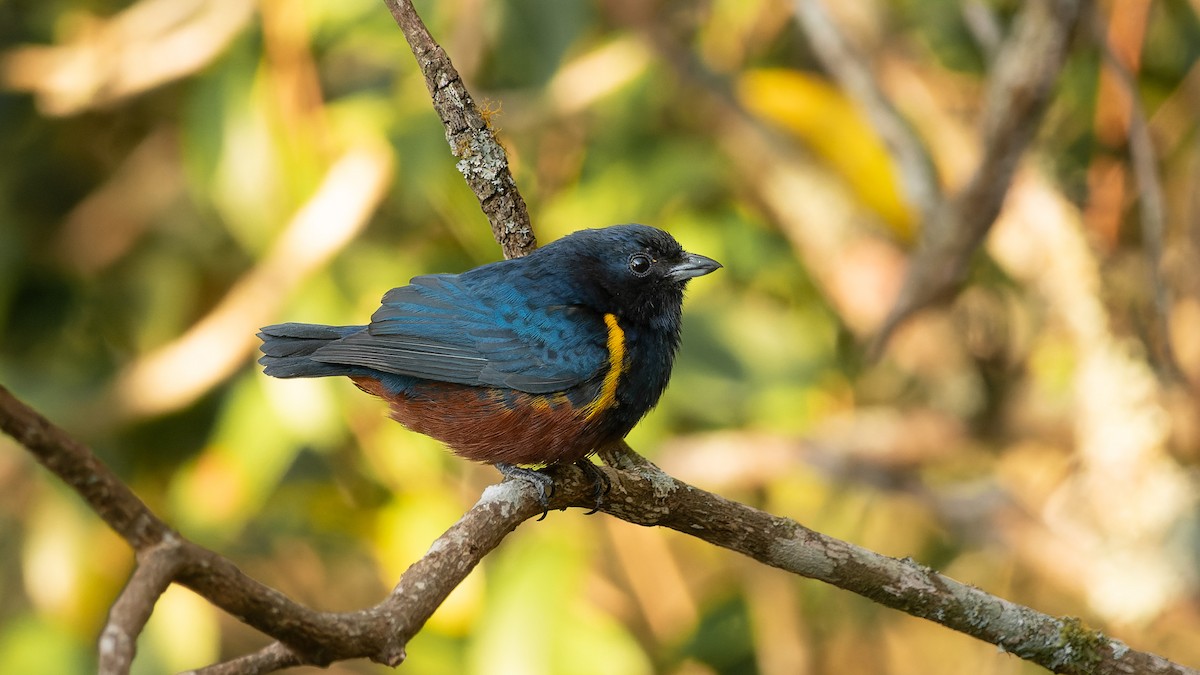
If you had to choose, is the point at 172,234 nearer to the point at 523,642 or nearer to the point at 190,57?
the point at 190,57

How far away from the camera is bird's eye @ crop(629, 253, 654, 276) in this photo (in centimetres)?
397

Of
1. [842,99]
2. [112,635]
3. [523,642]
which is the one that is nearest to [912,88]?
[842,99]

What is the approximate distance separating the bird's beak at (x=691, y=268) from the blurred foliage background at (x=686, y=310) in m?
1.54

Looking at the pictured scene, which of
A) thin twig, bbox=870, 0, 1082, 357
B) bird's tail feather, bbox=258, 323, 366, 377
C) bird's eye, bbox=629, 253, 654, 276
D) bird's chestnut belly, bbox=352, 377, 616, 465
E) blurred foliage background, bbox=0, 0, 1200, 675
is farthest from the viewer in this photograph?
blurred foliage background, bbox=0, 0, 1200, 675

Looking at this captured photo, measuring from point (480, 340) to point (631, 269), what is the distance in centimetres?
54

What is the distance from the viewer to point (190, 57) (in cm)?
593

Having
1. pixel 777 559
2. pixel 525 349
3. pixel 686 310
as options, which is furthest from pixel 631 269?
pixel 686 310

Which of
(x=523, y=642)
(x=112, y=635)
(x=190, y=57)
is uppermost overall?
(x=190, y=57)

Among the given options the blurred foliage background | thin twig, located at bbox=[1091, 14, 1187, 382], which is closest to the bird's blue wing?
the blurred foliage background

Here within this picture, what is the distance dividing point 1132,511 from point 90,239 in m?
5.26

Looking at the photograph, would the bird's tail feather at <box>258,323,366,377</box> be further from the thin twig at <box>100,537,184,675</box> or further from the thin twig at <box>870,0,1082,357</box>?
the thin twig at <box>870,0,1082,357</box>

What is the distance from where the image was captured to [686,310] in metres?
6.02

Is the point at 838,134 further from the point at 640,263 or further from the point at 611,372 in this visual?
the point at 611,372

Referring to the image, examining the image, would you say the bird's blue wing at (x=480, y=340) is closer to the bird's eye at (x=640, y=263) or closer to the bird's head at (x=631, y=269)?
the bird's head at (x=631, y=269)
